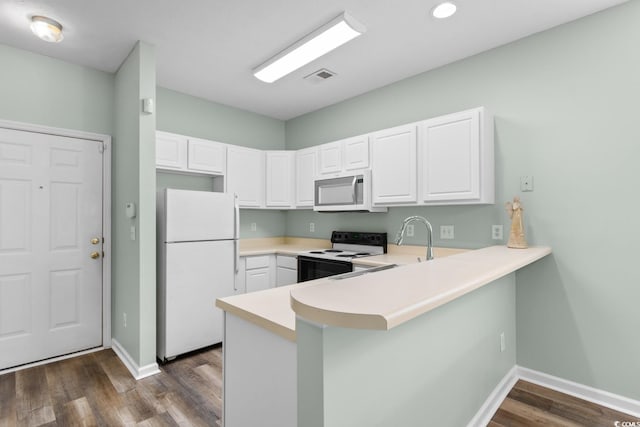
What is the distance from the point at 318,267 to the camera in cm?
328

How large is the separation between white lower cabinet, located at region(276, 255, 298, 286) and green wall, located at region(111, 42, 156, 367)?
1.41m

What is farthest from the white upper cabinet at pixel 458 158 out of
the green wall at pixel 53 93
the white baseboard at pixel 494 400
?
the green wall at pixel 53 93

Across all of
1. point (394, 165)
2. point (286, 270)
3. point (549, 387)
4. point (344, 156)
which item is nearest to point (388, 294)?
point (394, 165)

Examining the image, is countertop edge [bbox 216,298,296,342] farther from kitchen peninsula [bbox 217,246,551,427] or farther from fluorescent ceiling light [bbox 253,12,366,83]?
fluorescent ceiling light [bbox 253,12,366,83]

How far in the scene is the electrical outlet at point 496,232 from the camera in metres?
2.63

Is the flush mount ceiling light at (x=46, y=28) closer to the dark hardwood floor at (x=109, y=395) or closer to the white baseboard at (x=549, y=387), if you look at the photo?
the dark hardwood floor at (x=109, y=395)

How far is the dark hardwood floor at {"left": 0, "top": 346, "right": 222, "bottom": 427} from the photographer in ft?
6.54

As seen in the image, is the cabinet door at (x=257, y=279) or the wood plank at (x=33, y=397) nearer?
the wood plank at (x=33, y=397)

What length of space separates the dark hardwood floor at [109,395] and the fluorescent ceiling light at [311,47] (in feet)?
8.68

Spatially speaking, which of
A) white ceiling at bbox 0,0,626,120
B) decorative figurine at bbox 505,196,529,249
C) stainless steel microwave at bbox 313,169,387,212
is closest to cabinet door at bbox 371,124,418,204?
stainless steel microwave at bbox 313,169,387,212

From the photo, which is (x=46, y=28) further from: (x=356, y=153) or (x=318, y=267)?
(x=318, y=267)

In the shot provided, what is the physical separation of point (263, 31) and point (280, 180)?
1.91m

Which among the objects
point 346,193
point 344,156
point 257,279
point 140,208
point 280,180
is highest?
point 344,156

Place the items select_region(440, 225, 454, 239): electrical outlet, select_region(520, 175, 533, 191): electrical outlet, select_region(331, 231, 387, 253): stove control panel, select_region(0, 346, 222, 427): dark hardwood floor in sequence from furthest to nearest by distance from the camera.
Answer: select_region(331, 231, 387, 253): stove control panel → select_region(440, 225, 454, 239): electrical outlet → select_region(520, 175, 533, 191): electrical outlet → select_region(0, 346, 222, 427): dark hardwood floor
